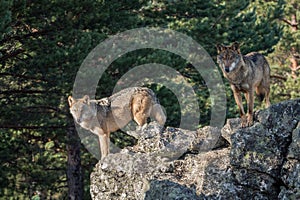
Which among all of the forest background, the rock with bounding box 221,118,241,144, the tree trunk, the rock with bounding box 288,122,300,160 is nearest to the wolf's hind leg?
the rock with bounding box 221,118,241,144

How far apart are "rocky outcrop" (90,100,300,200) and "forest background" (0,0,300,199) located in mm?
4911

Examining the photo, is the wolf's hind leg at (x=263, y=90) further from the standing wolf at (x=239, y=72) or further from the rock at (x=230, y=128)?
the rock at (x=230, y=128)

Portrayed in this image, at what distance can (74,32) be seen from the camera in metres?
16.1

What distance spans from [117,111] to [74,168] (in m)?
8.30

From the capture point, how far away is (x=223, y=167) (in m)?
9.18

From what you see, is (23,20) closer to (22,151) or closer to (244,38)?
(22,151)

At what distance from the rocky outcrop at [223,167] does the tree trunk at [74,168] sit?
9315 mm

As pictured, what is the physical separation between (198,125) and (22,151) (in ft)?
20.7

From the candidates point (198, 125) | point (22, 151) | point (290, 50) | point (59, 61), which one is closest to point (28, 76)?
point (59, 61)

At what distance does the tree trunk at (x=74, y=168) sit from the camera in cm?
1925

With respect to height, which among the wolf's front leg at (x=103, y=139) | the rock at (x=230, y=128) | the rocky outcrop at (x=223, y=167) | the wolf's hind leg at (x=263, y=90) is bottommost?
the rocky outcrop at (x=223, y=167)

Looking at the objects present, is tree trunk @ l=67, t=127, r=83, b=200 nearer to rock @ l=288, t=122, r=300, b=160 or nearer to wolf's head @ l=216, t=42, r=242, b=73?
wolf's head @ l=216, t=42, r=242, b=73

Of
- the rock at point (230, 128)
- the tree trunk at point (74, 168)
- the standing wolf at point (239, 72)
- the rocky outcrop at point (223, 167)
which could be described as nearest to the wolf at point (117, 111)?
the rocky outcrop at point (223, 167)

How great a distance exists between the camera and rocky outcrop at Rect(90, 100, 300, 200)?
28.9 feet
